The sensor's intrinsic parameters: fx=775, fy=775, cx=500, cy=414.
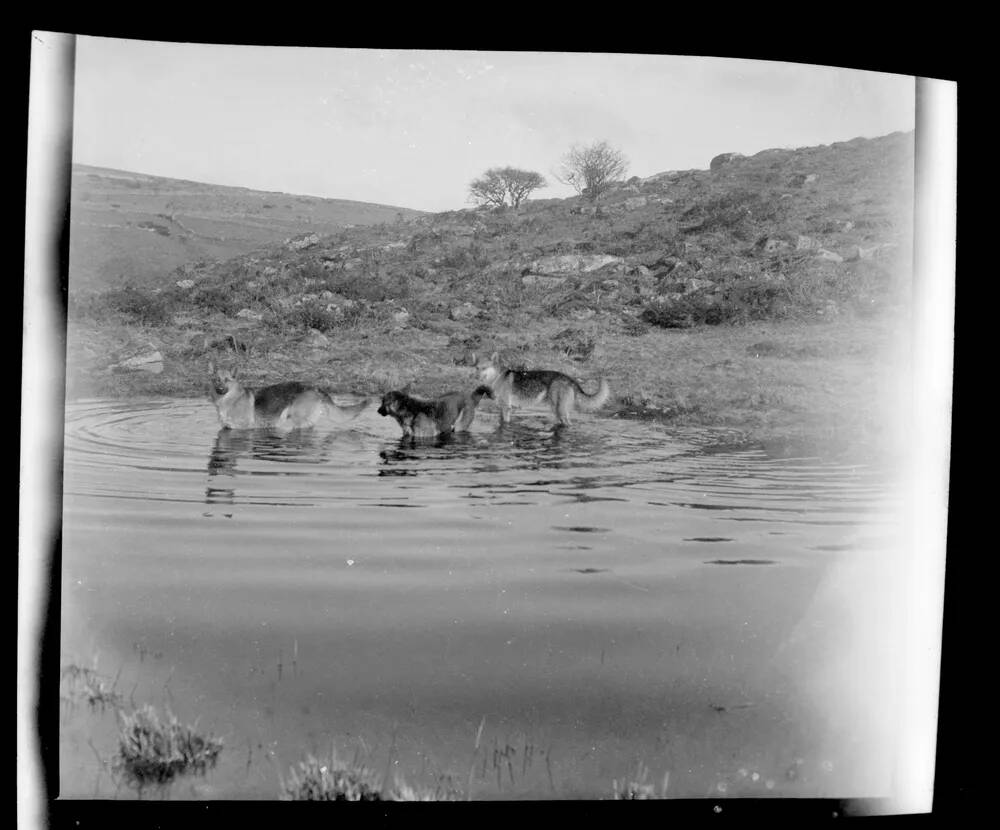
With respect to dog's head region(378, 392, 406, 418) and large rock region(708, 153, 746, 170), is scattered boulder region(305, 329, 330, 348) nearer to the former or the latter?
dog's head region(378, 392, 406, 418)

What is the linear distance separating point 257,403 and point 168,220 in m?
0.71

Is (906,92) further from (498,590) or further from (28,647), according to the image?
(28,647)

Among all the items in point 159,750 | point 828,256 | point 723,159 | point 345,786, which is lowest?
point 345,786

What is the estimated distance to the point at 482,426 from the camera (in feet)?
8.96

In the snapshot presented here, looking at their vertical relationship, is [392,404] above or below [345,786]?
above

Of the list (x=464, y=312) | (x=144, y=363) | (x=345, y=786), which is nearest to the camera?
(x=345, y=786)

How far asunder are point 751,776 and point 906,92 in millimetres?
2388

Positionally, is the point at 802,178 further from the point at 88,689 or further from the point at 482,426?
the point at 88,689

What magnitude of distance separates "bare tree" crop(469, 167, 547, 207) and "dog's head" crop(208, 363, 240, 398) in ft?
3.54

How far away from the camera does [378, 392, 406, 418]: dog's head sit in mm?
2717

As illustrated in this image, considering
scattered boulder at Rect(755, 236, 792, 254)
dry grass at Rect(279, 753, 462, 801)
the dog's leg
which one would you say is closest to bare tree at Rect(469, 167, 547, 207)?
the dog's leg

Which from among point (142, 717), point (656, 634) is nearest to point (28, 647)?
point (142, 717)

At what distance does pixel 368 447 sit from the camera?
270 cm

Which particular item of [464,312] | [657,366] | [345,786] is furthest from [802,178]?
[345,786]
